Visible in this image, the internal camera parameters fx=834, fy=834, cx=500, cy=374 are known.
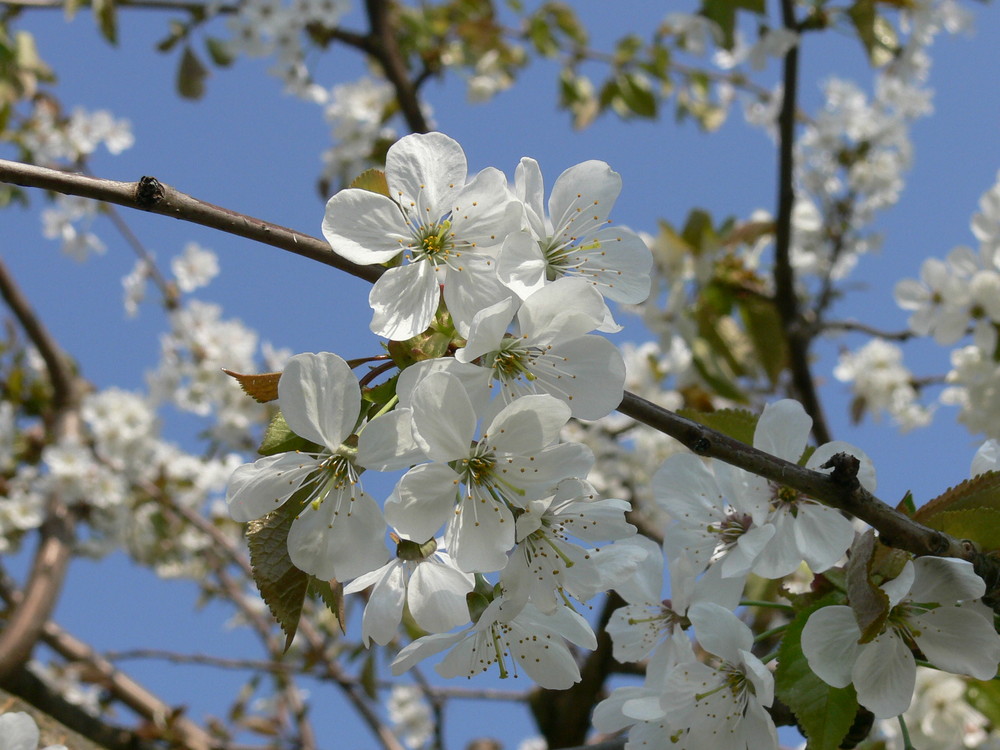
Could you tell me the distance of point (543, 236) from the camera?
105 cm

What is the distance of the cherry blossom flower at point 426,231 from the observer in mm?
905

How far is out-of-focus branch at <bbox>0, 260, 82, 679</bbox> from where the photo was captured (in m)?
2.76

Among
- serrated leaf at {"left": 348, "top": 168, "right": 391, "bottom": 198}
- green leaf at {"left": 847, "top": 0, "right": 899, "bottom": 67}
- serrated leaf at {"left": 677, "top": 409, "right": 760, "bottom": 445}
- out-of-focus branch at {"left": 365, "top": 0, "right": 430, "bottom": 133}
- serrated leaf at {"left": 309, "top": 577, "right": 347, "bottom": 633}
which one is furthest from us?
out-of-focus branch at {"left": 365, "top": 0, "right": 430, "bottom": 133}

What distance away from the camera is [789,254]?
3068 mm

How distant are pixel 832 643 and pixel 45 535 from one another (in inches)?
145

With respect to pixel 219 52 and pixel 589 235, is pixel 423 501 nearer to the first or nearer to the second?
pixel 589 235

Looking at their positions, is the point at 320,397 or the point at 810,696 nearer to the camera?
the point at 320,397

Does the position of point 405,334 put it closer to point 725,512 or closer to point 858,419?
point 725,512

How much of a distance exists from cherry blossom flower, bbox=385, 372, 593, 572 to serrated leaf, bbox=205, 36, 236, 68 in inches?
134

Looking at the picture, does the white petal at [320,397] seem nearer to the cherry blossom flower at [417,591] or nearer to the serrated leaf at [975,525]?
the cherry blossom flower at [417,591]

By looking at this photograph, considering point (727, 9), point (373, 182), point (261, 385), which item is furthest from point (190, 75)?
point (261, 385)

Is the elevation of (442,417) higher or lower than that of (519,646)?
higher

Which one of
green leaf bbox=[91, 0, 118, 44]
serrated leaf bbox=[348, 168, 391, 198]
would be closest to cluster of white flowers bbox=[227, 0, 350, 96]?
green leaf bbox=[91, 0, 118, 44]

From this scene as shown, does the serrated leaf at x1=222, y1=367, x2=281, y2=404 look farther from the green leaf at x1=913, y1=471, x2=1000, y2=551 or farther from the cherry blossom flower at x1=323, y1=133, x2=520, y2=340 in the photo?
the green leaf at x1=913, y1=471, x2=1000, y2=551
